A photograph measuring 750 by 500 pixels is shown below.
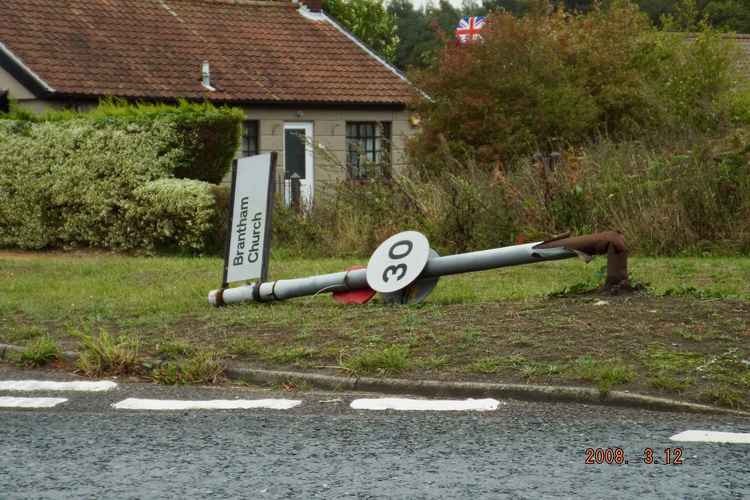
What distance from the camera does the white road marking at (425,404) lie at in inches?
286

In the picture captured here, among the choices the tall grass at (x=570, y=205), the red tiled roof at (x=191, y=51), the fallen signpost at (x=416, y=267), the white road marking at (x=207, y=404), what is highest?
the red tiled roof at (x=191, y=51)

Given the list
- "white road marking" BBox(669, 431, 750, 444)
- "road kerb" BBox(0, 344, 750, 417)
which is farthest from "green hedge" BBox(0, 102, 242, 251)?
"white road marking" BBox(669, 431, 750, 444)

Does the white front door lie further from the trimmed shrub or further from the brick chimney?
the trimmed shrub

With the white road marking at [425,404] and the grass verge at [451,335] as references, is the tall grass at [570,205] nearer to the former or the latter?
the grass verge at [451,335]

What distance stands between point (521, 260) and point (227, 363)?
264cm

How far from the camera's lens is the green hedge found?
18.4m

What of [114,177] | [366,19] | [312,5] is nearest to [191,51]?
[312,5]

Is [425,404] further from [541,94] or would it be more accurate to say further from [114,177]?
[541,94]

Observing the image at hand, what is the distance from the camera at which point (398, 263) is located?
10328 mm

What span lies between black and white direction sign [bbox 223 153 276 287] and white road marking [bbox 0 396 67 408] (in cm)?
354

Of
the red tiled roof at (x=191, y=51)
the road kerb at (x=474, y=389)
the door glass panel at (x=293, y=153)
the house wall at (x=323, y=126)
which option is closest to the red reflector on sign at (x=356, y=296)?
the road kerb at (x=474, y=389)

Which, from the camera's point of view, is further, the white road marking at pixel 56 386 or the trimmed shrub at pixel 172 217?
the trimmed shrub at pixel 172 217

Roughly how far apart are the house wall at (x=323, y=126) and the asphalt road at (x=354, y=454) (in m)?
20.9

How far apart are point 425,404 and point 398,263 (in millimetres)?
3068
